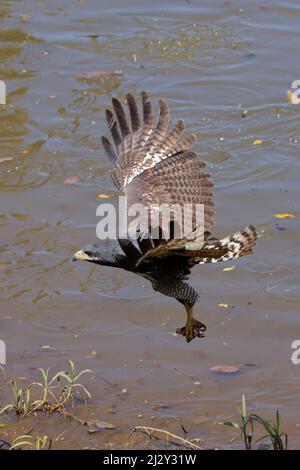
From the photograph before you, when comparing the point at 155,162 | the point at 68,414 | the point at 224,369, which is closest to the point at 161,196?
the point at 155,162

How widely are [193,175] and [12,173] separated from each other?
354 cm

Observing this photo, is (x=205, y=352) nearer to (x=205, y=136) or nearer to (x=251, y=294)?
(x=251, y=294)

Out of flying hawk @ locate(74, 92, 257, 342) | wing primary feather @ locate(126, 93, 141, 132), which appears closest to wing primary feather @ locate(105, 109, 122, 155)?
flying hawk @ locate(74, 92, 257, 342)

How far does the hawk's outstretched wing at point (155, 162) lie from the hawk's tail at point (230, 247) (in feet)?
0.41

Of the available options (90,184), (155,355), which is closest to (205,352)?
(155,355)

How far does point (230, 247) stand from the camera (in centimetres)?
737

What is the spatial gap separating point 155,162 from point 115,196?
2.13m

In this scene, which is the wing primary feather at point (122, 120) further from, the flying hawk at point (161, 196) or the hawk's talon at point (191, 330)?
the hawk's talon at point (191, 330)

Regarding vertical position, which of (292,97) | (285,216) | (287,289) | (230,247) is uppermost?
(292,97)

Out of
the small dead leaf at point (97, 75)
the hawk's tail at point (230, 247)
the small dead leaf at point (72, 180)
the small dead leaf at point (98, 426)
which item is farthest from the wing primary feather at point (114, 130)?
the small dead leaf at point (97, 75)

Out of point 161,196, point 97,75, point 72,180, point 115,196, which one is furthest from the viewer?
point 97,75

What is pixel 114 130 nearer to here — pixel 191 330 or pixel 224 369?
pixel 191 330

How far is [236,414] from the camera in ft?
25.3

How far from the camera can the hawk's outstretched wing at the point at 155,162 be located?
7543 millimetres
